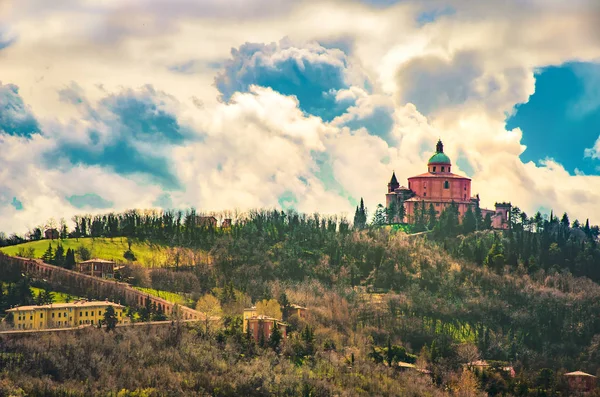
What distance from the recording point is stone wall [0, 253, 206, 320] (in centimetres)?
11306

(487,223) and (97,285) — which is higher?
(487,223)

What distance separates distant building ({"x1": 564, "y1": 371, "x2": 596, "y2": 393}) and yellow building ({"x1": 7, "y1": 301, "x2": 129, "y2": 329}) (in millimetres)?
54135

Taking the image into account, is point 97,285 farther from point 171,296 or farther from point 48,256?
point 48,256

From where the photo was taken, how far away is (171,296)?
121 meters

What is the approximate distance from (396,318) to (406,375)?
1776 cm

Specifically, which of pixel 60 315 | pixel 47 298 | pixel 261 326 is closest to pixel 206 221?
pixel 47 298

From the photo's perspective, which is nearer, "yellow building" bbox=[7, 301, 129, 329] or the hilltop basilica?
"yellow building" bbox=[7, 301, 129, 329]

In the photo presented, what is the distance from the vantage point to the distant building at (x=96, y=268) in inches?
4953

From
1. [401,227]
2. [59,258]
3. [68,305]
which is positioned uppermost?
[401,227]

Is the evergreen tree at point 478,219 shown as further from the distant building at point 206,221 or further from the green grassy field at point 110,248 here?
the green grassy field at point 110,248

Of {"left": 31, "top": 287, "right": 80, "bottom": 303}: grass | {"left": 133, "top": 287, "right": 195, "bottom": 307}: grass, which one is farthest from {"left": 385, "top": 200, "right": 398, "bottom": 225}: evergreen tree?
{"left": 31, "top": 287, "right": 80, "bottom": 303}: grass

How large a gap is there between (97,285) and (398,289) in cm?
4292

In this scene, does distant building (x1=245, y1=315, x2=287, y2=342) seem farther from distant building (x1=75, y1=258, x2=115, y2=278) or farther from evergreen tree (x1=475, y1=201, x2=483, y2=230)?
evergreen tree (x1=475, y1=201, x2=483, y2=230)

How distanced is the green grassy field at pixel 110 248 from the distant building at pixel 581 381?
60.5 meters
